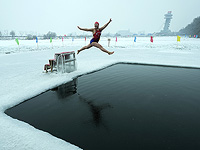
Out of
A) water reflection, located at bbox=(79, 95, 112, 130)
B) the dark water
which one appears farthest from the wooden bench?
water reflection, located at bbox=(79, 95, 112, 130)

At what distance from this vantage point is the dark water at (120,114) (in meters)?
3.39

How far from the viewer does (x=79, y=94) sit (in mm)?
6203

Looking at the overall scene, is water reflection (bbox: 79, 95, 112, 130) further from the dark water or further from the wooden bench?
the wooden bench

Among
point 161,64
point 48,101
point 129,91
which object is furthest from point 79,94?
point 161,64

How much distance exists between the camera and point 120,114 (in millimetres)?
4555

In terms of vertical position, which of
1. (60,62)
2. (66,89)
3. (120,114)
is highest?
(60,62)

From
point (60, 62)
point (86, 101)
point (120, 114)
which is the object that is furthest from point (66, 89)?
point (120, 114)

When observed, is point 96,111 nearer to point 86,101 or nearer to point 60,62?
point 86,101

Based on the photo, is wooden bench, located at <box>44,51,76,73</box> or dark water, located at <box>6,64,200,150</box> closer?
dark water, located at <box>6,64,200,150</box>

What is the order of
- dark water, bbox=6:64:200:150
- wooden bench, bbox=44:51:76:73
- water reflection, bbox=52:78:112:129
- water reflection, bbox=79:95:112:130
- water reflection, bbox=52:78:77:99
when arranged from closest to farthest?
dark water, bbox=6:64:200:150
water reflection, bbox=79:95:112:130
water reflection, bbox=52:78:112:129
water reflection, bbox=52:78:77:99
wooden bench, bbox=44:51:76:73

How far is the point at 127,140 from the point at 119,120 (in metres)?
0.87

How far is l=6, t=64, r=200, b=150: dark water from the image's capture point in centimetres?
339

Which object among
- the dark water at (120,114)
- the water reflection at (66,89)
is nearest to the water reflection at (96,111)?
the dark water at (120,114)

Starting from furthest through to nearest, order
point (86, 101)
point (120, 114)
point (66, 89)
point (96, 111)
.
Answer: point (66, 89)
point (86, 101)
point (96, 111)
point (120, 114)
